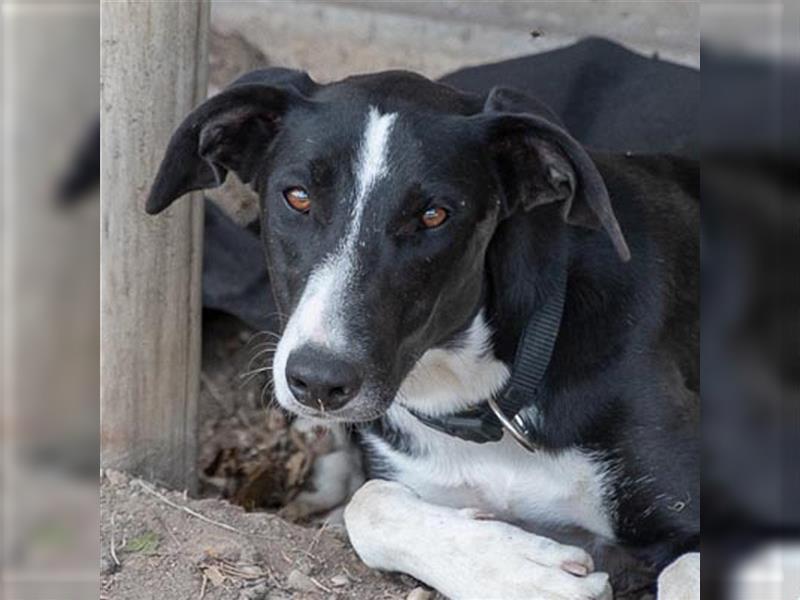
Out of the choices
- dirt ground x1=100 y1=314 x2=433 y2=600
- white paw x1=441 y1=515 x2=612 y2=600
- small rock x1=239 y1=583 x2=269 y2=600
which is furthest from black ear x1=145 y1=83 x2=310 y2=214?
white paw x1=441 y1=515 x2=612 y2=600

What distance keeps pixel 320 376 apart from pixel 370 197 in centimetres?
34

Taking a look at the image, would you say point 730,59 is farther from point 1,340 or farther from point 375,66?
point 375,66

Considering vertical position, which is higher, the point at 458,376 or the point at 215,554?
the point at 458,376

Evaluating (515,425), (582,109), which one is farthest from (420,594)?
(582,109)

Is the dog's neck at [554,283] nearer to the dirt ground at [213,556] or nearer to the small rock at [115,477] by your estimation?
the dirt ground at [213,556]

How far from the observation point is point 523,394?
9.37 ft

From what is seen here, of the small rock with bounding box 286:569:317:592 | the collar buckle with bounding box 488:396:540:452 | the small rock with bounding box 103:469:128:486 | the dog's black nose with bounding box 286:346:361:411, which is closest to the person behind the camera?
the dog's black nose with bounding box 286:346:361:411

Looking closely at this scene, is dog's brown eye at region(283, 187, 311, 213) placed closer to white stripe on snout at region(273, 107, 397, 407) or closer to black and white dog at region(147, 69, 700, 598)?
black and white dog at region(147, 69, 700, 598)

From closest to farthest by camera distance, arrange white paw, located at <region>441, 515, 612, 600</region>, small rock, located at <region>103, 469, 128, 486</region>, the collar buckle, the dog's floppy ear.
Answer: the dog's floppy ear, white paw, located at <region>441, 515, 612, 600</region>, the collar buckle, small rock, located at <region>103, 469, 128, 486</region>

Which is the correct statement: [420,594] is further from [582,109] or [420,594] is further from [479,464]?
[582,109]

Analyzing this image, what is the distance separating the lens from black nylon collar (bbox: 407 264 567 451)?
9.24ft

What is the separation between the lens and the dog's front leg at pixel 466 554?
105 inches

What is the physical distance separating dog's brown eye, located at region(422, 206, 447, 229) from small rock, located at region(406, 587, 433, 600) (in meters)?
0.78

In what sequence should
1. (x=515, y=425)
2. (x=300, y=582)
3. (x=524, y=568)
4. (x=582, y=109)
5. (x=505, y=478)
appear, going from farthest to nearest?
(x=582, y=109) → (x=505, y=478) → (x=515, y=425) → (x=300, y=582) → (x=524, y=568)
